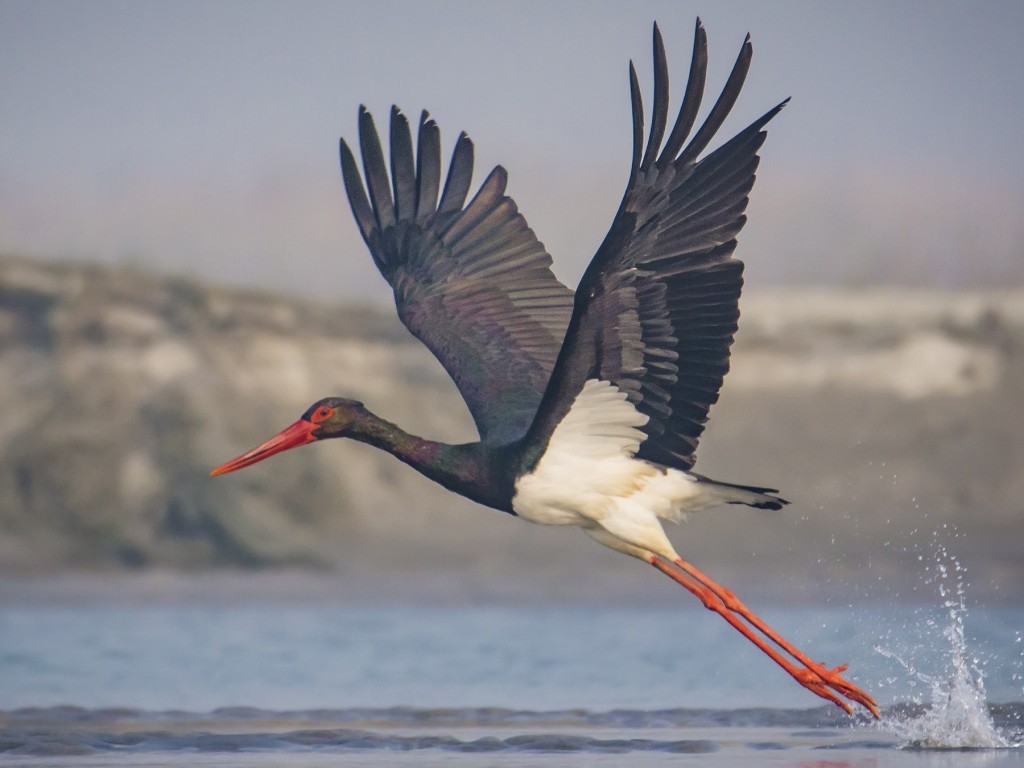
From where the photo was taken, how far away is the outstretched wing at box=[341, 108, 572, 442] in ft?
40.0

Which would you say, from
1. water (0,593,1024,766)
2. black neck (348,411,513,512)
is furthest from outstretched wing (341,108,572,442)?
water (0,593,1024,766)

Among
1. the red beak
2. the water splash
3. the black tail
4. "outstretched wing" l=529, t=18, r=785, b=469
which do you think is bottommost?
the water splash

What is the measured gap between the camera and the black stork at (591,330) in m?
9.91

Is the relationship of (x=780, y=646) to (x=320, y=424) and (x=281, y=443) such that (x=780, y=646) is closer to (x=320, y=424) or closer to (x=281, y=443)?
(x=320, y=424)

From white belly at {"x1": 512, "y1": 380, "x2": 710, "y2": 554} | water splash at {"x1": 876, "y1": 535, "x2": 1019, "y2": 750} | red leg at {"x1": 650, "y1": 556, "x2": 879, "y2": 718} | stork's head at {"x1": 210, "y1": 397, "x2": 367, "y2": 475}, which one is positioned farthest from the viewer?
stork's head at {"x1": 210, "y1": 397, "x2": 367, "y2": 475}

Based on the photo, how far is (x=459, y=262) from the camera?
12531 mm

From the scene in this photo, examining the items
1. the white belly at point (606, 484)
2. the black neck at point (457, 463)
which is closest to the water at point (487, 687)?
the white belly at point (606, 484)

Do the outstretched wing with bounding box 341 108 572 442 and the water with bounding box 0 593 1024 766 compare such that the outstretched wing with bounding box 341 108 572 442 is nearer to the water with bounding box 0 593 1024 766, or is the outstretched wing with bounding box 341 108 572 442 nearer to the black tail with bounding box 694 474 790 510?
the black tail with bounding box 694 474 790 510

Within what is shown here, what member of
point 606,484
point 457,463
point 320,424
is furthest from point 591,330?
point 320,424

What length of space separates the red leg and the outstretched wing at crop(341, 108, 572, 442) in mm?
1475

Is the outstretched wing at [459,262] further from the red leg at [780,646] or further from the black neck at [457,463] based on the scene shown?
the red leg at [780,646]

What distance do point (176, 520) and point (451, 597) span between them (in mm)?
4172

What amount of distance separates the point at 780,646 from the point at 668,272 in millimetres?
2619

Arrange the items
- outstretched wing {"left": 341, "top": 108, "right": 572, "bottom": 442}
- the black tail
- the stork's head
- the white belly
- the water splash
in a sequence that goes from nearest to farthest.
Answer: the white belly, the black tail, the water splash, the stork's head, outstretched wing {"left": 341, "top": 108, "right": 572, "bottom": 442}
